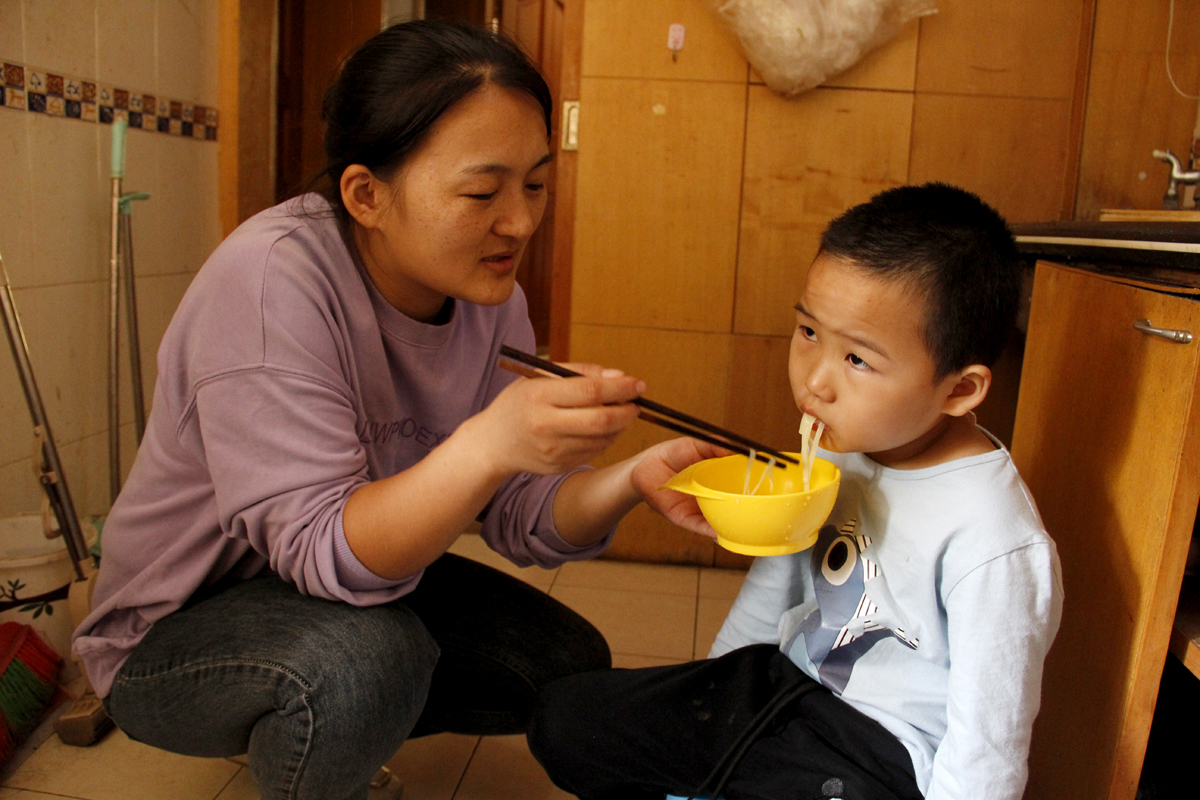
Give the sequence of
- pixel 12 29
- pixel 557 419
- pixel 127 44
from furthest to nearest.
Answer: pixel 127 44, pixel 12 29, pixel 557 419

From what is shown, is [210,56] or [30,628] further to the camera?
[210,56]

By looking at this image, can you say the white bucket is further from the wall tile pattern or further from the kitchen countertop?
the kitchen countertop

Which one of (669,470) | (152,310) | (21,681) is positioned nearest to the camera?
(669,470)

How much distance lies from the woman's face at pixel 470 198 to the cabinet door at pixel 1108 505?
72cm

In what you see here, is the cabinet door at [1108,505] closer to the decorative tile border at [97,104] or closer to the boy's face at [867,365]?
the boy's face at [867,365]

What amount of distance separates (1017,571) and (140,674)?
102cm

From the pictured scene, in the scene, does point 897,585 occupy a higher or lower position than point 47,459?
higher

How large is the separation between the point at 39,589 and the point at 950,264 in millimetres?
1820

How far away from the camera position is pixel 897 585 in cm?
106

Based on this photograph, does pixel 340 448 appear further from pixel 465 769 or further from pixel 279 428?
pixel 465 769

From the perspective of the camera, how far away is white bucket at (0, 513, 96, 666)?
1.85m

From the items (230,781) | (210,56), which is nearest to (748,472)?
(230,781)

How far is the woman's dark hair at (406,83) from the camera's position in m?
1.13

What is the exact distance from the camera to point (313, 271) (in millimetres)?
1172
